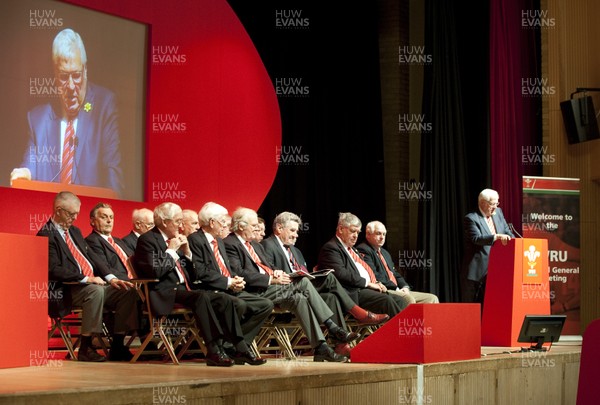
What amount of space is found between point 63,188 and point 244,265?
1930mm

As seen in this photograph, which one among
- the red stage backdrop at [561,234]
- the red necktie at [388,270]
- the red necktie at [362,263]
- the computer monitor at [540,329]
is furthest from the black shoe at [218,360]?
the red stage backdrop at [561,234]

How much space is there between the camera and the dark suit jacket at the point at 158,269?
5.84 m

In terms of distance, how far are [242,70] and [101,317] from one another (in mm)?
3932

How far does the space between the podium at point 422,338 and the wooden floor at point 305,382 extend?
117 mm

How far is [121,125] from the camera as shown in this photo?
824 cm

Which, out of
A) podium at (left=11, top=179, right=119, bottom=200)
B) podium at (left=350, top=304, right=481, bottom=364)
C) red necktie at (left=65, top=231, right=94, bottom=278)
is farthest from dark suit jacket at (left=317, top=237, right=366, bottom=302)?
podium at (left=11, top=179, right=119, bottom=200)

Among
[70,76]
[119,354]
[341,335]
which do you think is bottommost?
[119,354]

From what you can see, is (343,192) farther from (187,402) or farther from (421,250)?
(187,402)

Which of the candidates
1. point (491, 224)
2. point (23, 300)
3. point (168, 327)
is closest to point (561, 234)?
point (491, 224)

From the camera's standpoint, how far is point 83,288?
6.16 metres

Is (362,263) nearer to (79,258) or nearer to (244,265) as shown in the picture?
(244,265)

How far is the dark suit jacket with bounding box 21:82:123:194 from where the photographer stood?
24.3 feet

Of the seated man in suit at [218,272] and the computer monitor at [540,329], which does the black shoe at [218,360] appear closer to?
the seated man in suit at [218,272]

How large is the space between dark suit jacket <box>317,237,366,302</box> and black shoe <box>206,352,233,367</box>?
165 cm
